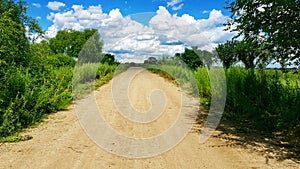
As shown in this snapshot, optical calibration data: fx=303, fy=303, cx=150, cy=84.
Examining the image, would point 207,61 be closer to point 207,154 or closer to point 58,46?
point 207,154

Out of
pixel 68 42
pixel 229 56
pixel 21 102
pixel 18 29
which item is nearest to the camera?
pixel 21 102

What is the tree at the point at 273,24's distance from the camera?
6223 millimetres

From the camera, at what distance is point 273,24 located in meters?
6.69

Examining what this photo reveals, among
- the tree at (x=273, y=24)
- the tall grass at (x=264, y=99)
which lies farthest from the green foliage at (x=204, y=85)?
the tree at (x=273, y=24)

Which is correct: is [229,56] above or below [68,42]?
below

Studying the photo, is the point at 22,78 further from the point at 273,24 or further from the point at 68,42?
the point at 68,42

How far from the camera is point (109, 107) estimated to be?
11.0 meters

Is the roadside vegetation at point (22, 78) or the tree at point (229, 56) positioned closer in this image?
the roadside vegetation at point (22, 78)

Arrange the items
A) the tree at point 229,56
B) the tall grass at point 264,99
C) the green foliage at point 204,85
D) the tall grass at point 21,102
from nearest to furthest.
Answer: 1. the tall grass at point 21,102
2. the tall grass at point 264,99
3. the tree at point 229,56
4. the green foliage at point 204,85

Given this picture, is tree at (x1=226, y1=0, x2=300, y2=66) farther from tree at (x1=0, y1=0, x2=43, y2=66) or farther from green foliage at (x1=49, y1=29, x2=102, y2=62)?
green foliage at (x1=49, y1=29, x2=102, y2=62)

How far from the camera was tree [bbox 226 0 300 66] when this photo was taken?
6223 millimetres

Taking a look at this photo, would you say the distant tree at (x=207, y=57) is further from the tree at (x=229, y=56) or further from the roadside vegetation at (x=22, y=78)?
the roadside vegetation at (x=22, y=78)

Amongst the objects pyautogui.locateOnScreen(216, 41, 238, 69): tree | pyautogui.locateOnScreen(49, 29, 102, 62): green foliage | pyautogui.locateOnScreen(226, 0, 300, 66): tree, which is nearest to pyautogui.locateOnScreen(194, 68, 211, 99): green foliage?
pyautogui.locateOnScreen(216, 41, 238, 69): tree

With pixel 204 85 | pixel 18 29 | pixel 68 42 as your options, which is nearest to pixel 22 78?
pixel 18 29
